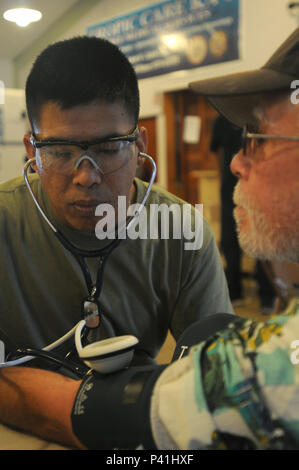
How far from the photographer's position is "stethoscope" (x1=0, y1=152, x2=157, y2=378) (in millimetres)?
707

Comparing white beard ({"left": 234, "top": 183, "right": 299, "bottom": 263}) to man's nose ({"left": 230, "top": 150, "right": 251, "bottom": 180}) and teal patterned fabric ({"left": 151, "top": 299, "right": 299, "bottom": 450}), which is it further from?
teal patterned fabric ({"left": 151, "top": 299, "right": 299, "bottom": 450})

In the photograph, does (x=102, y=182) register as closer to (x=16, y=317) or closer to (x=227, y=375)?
(x=16, y=317)

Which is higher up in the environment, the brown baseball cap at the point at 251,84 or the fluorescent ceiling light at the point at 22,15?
the fluorescent ceiling light at the point at 22,15

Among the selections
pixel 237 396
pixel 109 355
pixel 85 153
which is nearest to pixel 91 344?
pixel 109 355

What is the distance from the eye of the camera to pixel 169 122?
5777 millimetres

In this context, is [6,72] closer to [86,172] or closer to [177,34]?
[177,34]

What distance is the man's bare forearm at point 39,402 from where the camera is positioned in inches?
29.7

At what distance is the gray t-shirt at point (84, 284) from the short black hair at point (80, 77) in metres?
0.25

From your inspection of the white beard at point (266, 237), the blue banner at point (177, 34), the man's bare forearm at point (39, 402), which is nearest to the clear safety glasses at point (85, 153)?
the white beard at point (266, 237)

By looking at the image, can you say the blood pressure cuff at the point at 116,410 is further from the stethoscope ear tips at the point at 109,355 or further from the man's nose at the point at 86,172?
the man's nose at the point at 86,172

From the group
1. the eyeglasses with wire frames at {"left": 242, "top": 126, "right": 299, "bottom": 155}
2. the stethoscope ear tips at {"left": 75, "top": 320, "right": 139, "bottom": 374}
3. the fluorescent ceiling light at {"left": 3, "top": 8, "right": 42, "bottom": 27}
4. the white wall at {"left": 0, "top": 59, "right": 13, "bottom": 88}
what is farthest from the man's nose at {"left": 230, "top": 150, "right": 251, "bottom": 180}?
the white wall at {"left": 0, "top": 59, "right": 13, "bottom": 88}

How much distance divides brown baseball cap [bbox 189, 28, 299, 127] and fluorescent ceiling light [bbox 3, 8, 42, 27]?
19.8 ft

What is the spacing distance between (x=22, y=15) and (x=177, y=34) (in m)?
2.33
